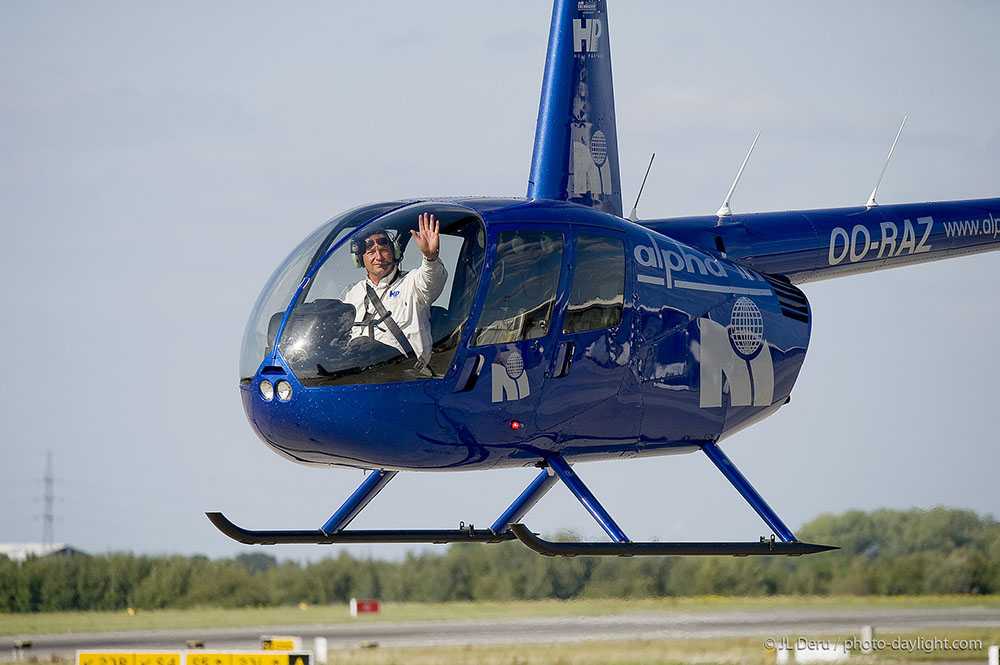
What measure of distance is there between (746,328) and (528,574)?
21089 millimetres

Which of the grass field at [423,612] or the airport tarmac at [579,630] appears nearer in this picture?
the airport tarmac at [579,630]

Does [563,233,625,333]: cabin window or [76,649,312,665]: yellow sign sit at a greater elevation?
[563,233,625,333]: cabin window

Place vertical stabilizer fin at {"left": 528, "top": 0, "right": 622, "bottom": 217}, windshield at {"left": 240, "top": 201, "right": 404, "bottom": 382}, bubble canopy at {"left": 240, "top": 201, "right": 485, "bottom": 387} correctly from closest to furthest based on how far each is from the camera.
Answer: bubble canopy at {"left": 240, "top": 201, "right": 485, "bottom": 387} < windshield at {"left": 240, "top": 201, "right": 404, "bottom": 382} < vertical stabilizer fin at {"left": 528, "top": 0, "right": 622, "bottom": 217}

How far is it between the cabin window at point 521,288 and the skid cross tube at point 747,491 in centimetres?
233

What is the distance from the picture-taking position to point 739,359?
11391mm

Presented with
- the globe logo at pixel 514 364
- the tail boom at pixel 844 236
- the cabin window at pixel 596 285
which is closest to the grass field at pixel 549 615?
the tail boom at pixel 844 236

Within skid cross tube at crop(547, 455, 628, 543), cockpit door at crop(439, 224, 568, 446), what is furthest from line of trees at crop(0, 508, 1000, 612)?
cockpit door at crop(439, 224, 568, 446)

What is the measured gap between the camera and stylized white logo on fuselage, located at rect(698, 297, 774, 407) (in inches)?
436

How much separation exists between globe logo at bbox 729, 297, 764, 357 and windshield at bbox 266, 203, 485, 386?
2799mm

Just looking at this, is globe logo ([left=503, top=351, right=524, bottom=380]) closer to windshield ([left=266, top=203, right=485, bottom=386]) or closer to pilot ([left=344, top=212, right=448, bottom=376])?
windshield ([left=266, top=203, right=485, bottom=386])

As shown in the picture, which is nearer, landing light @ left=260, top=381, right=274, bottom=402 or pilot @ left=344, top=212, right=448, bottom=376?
pilot @ left=344, top=212, right=448, bottom=376

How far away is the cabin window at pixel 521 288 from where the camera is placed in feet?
30.8

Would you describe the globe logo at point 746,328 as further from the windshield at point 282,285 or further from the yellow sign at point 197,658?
the yellow sign at point 197,658

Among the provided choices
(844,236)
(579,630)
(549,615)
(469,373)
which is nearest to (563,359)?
(469,373)
